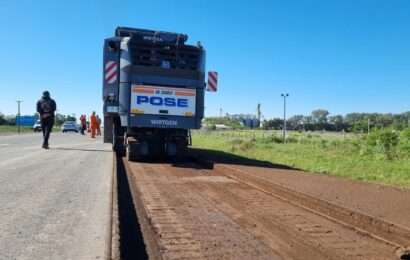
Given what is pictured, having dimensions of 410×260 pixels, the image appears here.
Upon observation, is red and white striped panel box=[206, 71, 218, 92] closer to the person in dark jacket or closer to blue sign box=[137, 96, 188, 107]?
blue sign box=[137, 96, 188, 107]

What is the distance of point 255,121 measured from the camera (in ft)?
400

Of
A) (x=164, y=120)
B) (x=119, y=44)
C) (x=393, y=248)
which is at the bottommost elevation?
(x=393, y=248)

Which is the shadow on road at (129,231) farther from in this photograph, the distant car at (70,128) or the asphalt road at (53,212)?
the distant car at (70,128)

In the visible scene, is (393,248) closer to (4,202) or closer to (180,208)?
(180,208)

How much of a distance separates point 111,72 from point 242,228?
9259 millimetres

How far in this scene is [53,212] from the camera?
→ 5715 mm

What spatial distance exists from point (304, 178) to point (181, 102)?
16.4ft

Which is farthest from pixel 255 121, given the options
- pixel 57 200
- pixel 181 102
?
pixel 57 200

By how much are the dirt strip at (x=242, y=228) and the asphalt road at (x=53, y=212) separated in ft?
2.17

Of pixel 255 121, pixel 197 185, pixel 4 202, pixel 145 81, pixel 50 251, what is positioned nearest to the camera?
pixel 50 251

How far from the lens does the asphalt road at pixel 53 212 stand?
4.22 m

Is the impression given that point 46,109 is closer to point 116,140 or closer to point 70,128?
point 116,140

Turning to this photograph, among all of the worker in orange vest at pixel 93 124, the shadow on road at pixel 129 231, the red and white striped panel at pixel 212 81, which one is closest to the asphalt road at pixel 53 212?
the shadow on road at pixel 129 231

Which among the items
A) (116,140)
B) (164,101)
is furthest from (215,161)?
(116,140)
